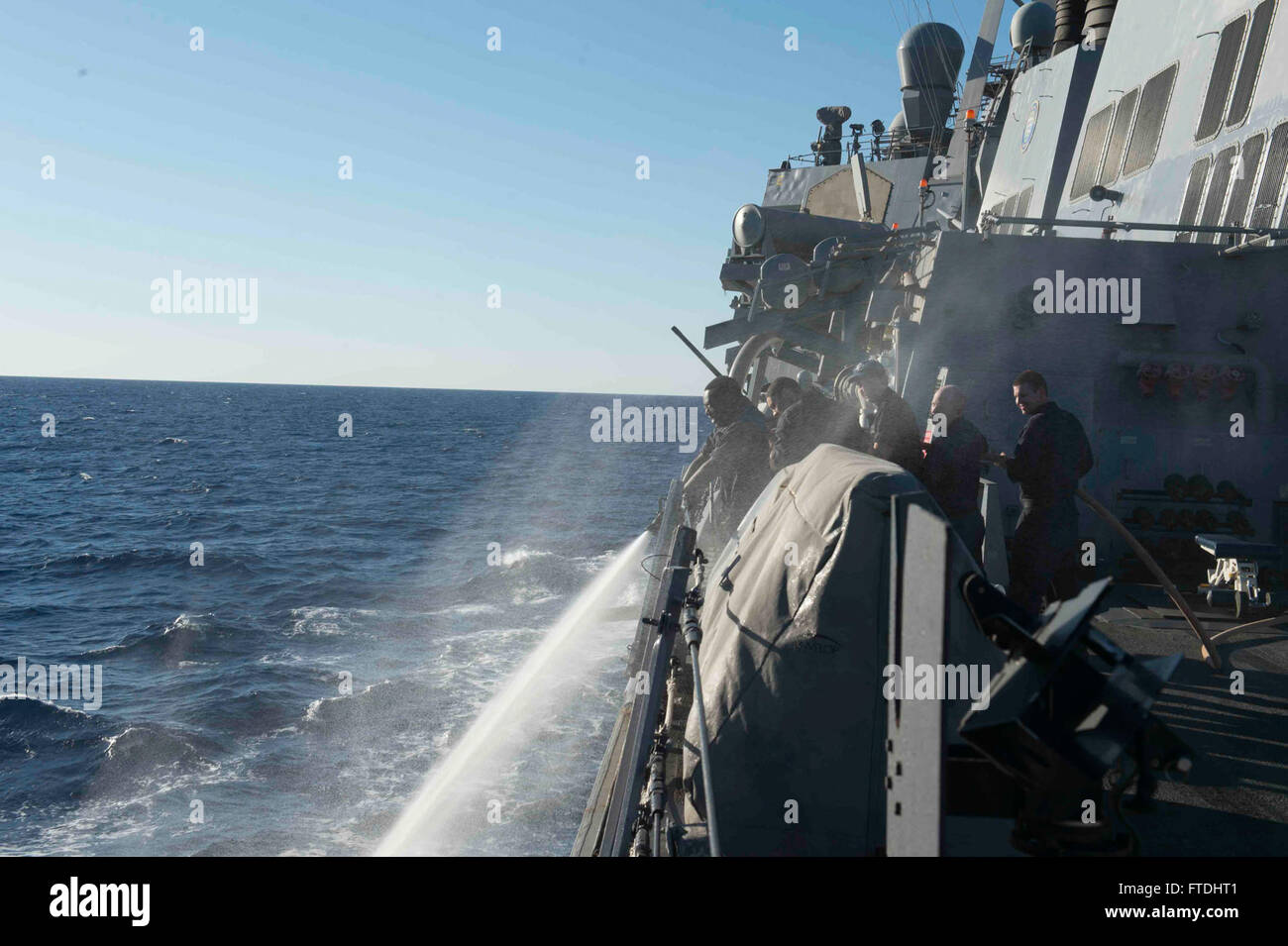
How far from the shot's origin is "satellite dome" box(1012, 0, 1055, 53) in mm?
22312

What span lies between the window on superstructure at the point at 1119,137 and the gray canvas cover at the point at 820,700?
10.2 metres

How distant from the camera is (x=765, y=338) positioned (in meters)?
13.2

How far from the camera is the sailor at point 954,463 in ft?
20.2

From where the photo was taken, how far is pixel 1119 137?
12.1 metres

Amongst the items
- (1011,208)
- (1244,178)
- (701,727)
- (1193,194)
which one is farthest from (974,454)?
(1011,208)

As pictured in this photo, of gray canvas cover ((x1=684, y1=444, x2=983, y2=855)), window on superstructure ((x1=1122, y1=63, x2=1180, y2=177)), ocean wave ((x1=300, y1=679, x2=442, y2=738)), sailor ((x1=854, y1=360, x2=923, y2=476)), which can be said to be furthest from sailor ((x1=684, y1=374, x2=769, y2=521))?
ocean wave ((x1=300, y1=679, x2=442, y2=738))

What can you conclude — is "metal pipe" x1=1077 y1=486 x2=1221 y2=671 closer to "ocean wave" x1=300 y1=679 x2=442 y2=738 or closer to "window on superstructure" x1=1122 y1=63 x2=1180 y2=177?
"window on superstructure" x1=1122 y1=63 x2=1180 y2=177

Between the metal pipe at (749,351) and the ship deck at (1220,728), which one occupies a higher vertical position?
the metal pipe at (749,351)

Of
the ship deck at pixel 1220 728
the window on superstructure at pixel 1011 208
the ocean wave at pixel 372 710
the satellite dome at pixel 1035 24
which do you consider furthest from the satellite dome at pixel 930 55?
the ship deck at pixel 1220 728

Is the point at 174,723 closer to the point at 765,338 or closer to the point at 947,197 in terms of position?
the point at 765,338

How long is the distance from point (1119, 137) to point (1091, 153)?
697 mm

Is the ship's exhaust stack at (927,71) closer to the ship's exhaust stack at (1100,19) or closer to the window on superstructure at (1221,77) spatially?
the ship's exhaust stack at (1100,19)

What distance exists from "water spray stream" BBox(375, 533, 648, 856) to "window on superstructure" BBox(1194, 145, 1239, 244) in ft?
36.3

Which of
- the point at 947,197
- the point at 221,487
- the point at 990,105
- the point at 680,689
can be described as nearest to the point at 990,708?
the point at 680,689
